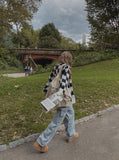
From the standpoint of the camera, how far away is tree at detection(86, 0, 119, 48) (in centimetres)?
2622

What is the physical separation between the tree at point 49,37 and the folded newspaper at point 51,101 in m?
52.7

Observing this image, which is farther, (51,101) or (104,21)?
(104,21)

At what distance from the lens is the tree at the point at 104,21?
2622cm

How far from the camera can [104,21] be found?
2678cm

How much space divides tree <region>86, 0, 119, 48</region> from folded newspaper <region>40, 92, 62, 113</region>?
26368 mm

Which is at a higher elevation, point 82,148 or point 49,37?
point 49,37

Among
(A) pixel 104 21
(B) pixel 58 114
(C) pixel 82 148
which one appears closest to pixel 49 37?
(A) pixel 104 21

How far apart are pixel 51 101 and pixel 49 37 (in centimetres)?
5476

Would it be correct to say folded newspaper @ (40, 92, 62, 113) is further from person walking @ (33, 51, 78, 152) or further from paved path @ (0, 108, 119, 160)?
paved path @ (0, 108, 119, 160)

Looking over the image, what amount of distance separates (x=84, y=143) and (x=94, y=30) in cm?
2737

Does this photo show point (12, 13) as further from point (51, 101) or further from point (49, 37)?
point (49, 37)

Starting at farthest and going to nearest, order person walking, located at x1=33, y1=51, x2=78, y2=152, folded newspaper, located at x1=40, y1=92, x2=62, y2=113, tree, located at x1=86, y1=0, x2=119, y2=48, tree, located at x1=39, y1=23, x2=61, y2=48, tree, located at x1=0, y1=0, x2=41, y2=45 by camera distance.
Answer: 1. tree, located at x1=39, y1=23, x2=61, y2=48
2. tree, located at x1=86, y1=0, x2=119, y2=48
3. tree, located at x1=0, y1=0, x2=41, y2=45
4. person walking, located at x1=33, y1=51, x2=78, y2=152
5. folded newspaper, located at x1=40, y1=92, x2=62, y2=113

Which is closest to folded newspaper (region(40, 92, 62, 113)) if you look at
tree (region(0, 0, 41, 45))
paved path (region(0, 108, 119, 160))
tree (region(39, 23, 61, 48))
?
paved path (region(0, 108, 119, 160))

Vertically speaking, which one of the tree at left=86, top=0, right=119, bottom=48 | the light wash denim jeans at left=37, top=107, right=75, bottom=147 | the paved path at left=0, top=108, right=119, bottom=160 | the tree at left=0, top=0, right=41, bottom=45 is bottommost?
the paved path at left=0, top=108, right=119, bottom=160
